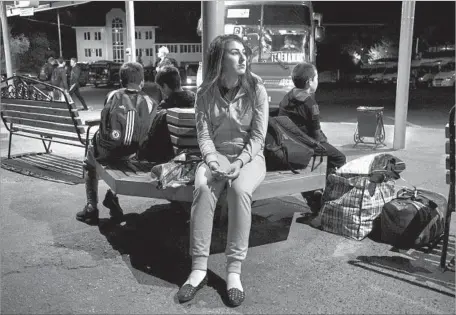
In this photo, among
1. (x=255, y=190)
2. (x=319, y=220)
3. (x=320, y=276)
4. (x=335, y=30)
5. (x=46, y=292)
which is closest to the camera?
(x=46, y=292)

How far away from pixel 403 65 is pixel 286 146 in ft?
15.7

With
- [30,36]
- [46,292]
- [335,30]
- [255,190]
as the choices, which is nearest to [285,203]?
[255,190]

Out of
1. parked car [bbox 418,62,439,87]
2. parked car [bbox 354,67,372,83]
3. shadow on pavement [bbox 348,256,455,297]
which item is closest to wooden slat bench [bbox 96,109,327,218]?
shadow on pavement [bbox 348,256,455,297]

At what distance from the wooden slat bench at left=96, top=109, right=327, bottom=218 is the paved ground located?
0.51 metres

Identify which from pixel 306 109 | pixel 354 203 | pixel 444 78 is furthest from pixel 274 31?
pixel 444 78

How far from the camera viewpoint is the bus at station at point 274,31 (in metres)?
12.0

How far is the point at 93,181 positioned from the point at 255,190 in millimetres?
1854

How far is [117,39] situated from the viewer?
95625 millimetres

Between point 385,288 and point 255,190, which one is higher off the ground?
point 255,190

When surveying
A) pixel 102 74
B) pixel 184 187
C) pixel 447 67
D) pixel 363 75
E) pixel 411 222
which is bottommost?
pixel 363 75

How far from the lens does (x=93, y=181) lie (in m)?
5.16

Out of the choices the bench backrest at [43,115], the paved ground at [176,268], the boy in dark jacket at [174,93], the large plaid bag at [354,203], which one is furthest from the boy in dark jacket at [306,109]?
the bench backrest at [43,115]

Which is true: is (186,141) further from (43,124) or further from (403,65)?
(403,65)

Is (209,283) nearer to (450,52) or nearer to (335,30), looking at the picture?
(450,52)
